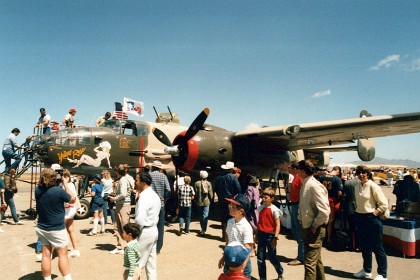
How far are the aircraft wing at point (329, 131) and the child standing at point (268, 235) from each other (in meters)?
5.39

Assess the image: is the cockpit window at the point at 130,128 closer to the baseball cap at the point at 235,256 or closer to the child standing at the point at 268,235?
the child standing at the point at 268,235

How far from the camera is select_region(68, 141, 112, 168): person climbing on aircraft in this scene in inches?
408

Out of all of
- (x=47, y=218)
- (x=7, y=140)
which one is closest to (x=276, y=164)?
(x=47, y=218)

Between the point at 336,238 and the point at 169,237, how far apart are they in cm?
460

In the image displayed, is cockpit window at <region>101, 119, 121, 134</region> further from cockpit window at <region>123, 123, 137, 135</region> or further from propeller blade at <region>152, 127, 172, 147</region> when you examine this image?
propeller blade at <region>152, 127, 172, 147</region>

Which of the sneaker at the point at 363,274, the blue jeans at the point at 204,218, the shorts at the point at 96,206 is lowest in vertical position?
the sneaker at the point at 363,274

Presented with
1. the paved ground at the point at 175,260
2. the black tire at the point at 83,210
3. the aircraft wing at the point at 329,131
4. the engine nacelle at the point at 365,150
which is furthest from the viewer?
the engine nacelle at the point at 365,150

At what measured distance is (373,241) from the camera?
5.39 metres

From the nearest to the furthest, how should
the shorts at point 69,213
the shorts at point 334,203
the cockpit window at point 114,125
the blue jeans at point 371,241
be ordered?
the blue jeans at point 371,241
the shorts at point 69,213
the shorts at point 334,203
the cockpit window at point 114,125

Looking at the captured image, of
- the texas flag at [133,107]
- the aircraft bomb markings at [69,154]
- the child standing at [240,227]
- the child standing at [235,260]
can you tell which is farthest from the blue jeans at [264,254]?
the texas flag at [133,107]

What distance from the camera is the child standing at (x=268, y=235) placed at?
16.4 ft

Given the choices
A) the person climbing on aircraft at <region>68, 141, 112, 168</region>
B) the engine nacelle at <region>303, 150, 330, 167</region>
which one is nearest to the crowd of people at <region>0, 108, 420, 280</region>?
the person climbing on aircraft at <region>68, 141, 112, 168</region>

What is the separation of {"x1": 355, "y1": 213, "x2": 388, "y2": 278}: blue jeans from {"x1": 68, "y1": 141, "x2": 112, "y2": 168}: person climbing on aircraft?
8.58 meters

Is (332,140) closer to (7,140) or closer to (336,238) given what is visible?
(336,238)
